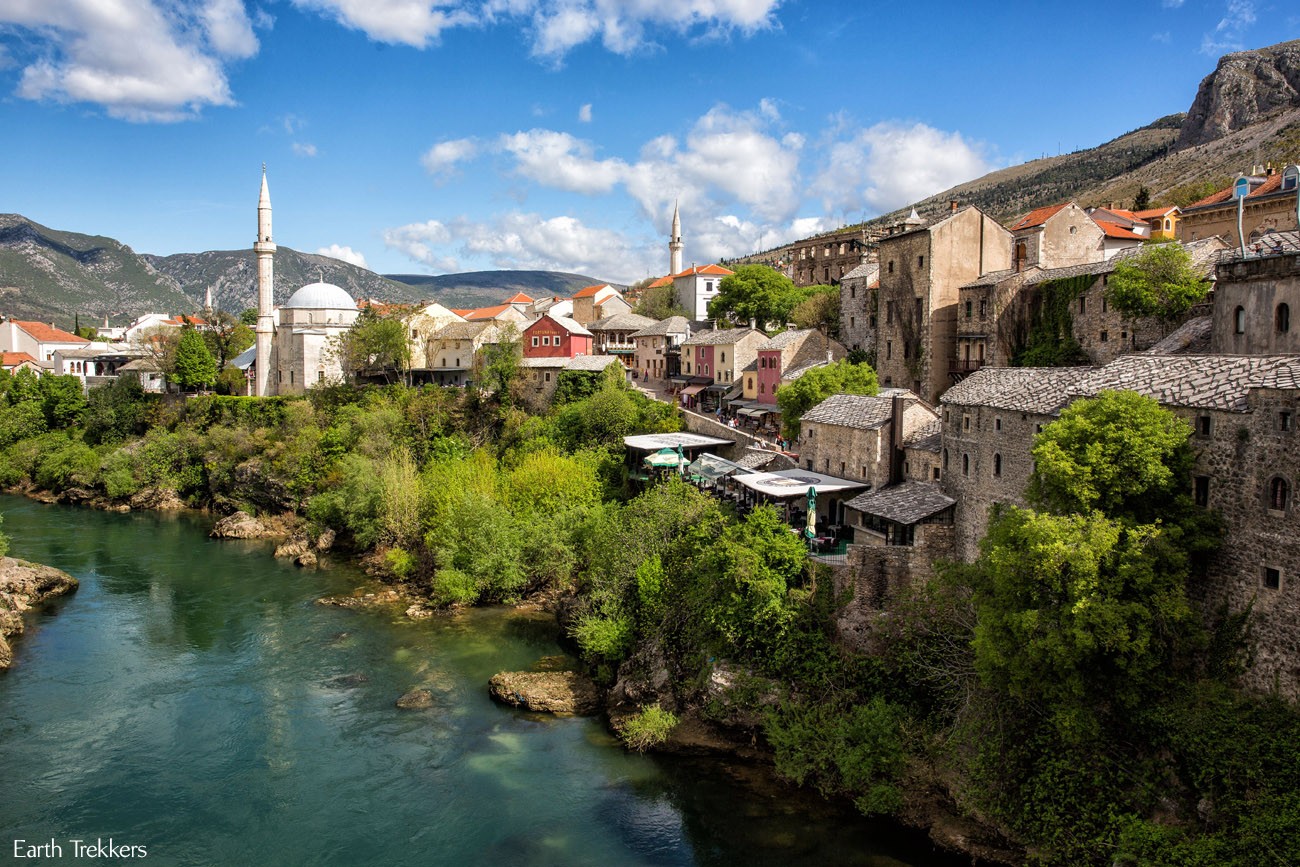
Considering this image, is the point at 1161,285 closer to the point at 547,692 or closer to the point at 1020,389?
the point at 1020,389

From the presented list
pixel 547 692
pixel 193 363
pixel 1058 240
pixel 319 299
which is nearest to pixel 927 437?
pixel 547 692

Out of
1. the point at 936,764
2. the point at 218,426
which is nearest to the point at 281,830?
the point at 936,764

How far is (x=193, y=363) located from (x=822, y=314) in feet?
134

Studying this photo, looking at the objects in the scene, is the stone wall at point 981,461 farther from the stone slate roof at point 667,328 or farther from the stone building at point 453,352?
the stone building at point 453,352

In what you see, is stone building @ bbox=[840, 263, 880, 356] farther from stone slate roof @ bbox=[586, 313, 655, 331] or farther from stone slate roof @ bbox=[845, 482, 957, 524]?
stone slate roof @ bbox=[586, 313, 655, 331]

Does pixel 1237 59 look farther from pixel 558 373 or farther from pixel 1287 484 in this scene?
pixel 1287 484

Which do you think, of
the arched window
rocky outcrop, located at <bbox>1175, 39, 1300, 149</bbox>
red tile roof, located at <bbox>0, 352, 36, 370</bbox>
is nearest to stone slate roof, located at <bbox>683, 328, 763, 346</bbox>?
the arched window

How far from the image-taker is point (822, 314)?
1731 inches

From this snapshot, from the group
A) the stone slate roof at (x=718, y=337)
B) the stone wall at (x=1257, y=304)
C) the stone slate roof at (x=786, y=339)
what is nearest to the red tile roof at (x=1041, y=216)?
the stone slate roof at (x=786, y=339)

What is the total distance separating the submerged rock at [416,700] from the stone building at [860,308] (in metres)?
24.2

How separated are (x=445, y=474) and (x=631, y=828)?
72.6 ft

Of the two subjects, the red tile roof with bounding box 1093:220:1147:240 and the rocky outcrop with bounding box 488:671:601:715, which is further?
the red tile roof with bounding box 1093:220:1147:240

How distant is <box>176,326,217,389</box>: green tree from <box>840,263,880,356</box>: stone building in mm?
41925

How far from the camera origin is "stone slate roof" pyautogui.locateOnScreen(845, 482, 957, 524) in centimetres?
2222
